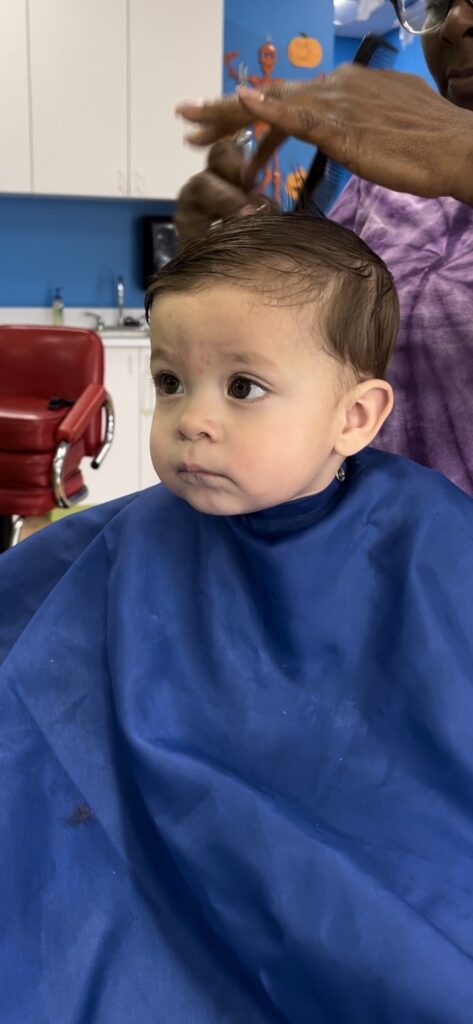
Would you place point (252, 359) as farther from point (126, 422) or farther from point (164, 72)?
point (164, 72)

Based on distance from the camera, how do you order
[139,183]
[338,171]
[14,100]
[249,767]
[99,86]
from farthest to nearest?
[139,183] → [99,86] → [14,100] → [338,171] → [249,767]

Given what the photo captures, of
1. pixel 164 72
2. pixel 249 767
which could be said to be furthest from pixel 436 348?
pixel 164 72

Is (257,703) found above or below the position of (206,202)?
below

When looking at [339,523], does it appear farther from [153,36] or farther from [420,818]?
[153,36]

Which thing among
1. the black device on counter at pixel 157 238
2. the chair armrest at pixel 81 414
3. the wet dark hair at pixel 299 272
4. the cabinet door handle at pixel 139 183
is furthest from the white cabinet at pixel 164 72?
the wet dark hair at pixel 299 272

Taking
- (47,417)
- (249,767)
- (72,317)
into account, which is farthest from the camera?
(72,317)

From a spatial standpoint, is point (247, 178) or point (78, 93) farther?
point (78, 93)

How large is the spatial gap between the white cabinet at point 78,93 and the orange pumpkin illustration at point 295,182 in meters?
3.50

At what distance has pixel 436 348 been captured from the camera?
1.26 metres

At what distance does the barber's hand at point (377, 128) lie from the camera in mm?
940

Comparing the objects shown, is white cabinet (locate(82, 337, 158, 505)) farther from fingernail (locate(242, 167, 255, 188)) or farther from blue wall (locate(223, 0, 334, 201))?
fingernail (locate(242, 167, 255, 188))

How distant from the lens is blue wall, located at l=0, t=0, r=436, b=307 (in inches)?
197

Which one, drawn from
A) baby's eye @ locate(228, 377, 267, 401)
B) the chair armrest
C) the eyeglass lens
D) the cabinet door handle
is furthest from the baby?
the cabinet door handle

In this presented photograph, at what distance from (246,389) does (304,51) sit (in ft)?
16.0
